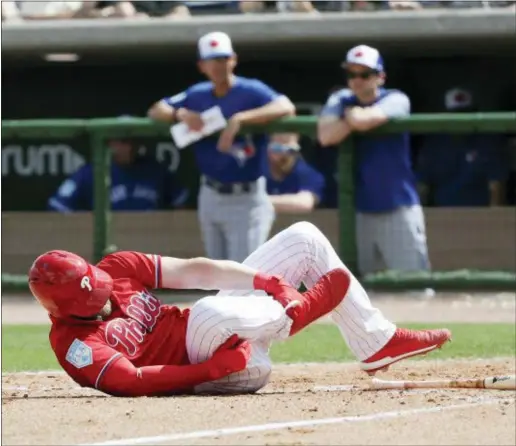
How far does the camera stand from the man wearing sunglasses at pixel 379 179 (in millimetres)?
10008

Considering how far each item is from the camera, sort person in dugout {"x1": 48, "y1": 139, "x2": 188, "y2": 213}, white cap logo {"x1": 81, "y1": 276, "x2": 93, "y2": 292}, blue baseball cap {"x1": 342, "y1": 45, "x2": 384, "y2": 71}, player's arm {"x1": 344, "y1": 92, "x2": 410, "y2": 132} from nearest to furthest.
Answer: white cap logo {"x1": 81, "y1": 276, "x2": 93, "y2": 292}, blue baseball cap {"x1": 342, "y1": 45, "x2": 384, "y2": 71}, player's arm {"x1": 344, "y1": 92, "x2": 410, "y2": 132}, person in dugout {"x1": 48, "y1": 139, "x2": 188, "y2": 213}

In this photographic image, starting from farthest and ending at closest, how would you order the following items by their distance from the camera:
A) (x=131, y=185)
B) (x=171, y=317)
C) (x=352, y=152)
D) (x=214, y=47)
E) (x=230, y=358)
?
1. (x=131, y=185)
2. (x=352, y=152)
3. (x=214, y=47)
4. (x=171, y=317)
5. (x=230, y=358)

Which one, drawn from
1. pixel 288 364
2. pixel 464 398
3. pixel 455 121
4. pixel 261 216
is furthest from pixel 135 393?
pixel 455 121

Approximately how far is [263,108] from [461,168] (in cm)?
197

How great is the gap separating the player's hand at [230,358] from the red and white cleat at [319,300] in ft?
0.73

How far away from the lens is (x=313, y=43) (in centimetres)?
1252

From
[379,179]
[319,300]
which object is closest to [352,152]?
[379,179]

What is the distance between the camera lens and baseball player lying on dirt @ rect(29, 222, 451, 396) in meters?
5.46

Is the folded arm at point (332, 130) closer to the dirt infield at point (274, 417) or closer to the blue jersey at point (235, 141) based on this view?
the blue jersey at point (235, 141)

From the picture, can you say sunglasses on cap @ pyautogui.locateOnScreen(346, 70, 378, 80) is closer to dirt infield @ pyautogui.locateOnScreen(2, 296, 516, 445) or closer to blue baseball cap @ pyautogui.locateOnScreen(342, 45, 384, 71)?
blue baseball cap @ pyautogui.locateOnScreen(342, 45, 384, 71)

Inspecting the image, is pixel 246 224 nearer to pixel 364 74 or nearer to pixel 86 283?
pixel 364 74

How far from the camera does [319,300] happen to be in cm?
573

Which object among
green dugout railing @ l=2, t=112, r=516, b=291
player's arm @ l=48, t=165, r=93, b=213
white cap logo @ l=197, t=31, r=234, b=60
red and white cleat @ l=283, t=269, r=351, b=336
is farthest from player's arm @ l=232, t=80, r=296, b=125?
red and white cleat @ l=283, t=269, r=351, b=336

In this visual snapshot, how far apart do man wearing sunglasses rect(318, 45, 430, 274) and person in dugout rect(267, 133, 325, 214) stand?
440 millimetres
